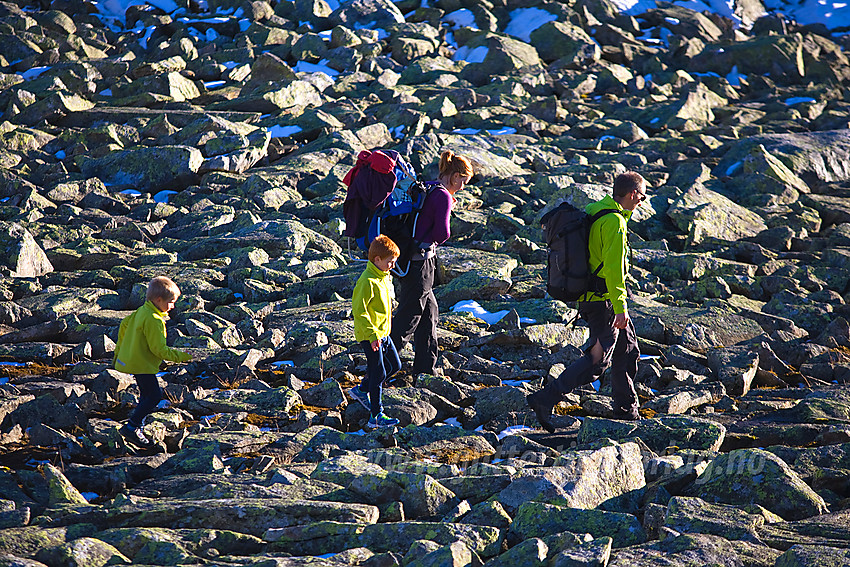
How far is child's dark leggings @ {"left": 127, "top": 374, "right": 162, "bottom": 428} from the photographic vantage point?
6945 mm

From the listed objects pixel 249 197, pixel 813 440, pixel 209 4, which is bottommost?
pixel 813 440

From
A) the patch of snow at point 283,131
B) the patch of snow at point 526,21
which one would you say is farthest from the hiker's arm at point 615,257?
the patch of snow at point 526,21

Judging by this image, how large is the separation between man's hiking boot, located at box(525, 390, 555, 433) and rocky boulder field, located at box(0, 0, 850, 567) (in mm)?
185

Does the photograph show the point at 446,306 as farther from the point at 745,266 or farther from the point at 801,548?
the point at 801,548

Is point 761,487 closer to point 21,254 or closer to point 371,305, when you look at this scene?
point 371,305

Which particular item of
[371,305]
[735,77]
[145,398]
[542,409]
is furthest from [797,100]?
[145,398]

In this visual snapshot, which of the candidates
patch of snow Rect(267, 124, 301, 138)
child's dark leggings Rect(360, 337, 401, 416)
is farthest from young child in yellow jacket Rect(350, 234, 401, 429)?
patch of snow Rect(267, 124, 301, 138)

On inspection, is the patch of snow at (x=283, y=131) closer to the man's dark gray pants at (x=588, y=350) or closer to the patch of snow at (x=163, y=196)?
the patch of snow at (x=163, y=196)

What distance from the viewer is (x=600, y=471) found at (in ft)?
18.8

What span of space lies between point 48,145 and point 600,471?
20.8 meters

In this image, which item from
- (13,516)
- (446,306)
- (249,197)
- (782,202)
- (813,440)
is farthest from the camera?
(782,202)

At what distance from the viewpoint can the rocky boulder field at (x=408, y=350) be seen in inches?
197

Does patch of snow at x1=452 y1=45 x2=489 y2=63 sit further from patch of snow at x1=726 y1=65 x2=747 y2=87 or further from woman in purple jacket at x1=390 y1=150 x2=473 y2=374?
woman in purple jacket at x1=390 y1=150 x2=473 y2=374

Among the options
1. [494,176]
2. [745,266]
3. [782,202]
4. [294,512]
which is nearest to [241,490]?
[294,512]
